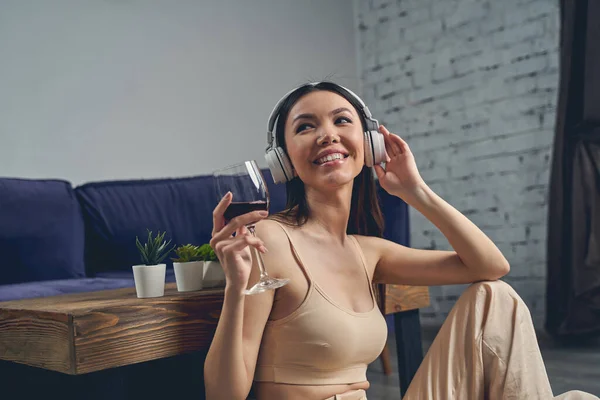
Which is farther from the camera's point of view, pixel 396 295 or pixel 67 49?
pixel 67 49

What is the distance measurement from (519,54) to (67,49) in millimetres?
2278

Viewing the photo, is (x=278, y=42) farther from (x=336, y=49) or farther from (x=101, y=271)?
(x=101, y=271)

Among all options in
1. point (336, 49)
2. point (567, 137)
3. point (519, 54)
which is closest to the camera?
point (567, 137)

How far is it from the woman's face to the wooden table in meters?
0.31

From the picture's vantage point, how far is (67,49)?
10.2 feet

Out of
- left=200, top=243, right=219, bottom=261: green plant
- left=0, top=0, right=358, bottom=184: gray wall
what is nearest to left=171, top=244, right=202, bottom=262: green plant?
left=200, top=243, right=219, bottom=261: green plant

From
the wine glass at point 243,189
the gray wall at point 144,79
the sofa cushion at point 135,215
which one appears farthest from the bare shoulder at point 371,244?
the gray wall at point 144,79

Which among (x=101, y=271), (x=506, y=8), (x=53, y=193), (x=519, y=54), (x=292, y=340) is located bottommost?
(x=101, y=271)

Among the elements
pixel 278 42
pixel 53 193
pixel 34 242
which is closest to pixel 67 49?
pixel 53 193

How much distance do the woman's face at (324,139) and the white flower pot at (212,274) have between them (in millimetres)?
289

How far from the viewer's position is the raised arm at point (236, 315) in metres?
1.01

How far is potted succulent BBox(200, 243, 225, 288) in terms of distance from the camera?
1.48 meters

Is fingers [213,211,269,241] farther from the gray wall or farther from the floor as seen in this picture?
the gray wall

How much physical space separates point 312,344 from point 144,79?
2.48 m
